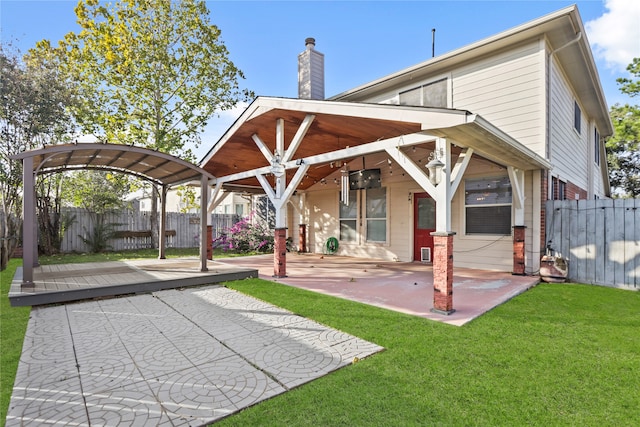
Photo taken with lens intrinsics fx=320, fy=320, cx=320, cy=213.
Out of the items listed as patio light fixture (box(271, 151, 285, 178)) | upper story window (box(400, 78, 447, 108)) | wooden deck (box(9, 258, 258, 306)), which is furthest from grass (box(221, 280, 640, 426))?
upper story window (box(400, 78, 447, 108))

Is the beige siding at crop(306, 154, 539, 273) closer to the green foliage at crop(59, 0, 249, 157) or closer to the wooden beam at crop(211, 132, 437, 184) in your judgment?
the wooden beam at crop(211, 132, 437, 184)

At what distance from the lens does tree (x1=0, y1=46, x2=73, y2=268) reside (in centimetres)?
1049

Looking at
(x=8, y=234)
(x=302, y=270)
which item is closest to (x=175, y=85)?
(x=8, y=234)

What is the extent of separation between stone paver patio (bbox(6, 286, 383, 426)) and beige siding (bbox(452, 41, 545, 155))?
20.6ft

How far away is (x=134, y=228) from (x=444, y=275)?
12763 millimetres

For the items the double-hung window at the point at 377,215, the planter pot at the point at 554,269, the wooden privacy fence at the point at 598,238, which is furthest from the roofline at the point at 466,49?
the planter pot at the point at 554,269

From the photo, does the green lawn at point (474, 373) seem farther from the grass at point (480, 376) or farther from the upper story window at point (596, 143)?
the upper story window at point (596, 143)

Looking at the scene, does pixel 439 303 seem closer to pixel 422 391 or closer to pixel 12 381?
pixel 422 391

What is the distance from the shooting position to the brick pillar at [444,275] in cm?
419

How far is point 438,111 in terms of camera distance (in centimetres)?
405

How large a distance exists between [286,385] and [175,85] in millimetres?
13397

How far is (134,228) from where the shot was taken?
1304cm

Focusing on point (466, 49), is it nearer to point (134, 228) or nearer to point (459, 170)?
point (459, 170)

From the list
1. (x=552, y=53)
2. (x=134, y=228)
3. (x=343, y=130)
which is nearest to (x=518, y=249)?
(x=552, y=53)
